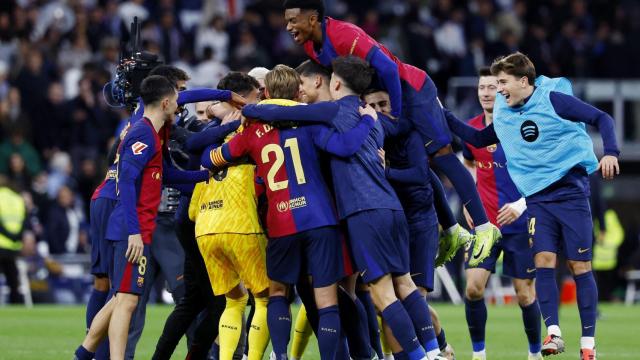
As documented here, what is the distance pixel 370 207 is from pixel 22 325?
7729 millimetres

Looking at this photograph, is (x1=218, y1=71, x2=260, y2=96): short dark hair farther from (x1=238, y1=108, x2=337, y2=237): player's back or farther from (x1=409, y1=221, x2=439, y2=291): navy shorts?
(x1=409, y1=221, x2=439, y2=291): navy shorts

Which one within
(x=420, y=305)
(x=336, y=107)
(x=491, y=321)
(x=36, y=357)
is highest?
(x=336, y=107)

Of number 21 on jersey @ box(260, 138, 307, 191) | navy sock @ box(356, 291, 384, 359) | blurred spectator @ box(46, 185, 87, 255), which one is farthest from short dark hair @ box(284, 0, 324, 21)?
blurred spectator @ box(46, 185, 87, 255)

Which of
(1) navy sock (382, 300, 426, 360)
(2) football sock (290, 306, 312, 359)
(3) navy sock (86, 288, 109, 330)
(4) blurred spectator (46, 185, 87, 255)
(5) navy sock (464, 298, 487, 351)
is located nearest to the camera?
(1) navy sock (382, 300, 426, 360)

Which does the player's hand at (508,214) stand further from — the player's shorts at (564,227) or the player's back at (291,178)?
the player's back at (291,178)

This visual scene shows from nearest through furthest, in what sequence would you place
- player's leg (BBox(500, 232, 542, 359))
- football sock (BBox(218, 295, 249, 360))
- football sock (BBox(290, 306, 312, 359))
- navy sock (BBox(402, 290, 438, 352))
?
navy sock (BBox(402, 290, 438, 352)) < football sock (BBox(218, 295, 249, 360)) < football sock (BBox(290, 306, 312, 359)) < player's leg (BBox(500, 232, 542, 359))

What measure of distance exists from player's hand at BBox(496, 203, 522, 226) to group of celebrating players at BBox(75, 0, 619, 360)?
25 cm

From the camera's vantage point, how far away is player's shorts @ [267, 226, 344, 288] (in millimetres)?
9164

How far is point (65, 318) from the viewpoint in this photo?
1673 centimetres

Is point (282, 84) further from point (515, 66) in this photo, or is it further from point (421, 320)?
point (515, 66)

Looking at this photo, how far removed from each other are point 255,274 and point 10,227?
1102 cm

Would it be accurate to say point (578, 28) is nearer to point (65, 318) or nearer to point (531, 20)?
point (531, 20)

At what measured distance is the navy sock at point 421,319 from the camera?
30.7 ft

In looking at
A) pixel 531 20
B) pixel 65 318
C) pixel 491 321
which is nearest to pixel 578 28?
pixel 531 20
